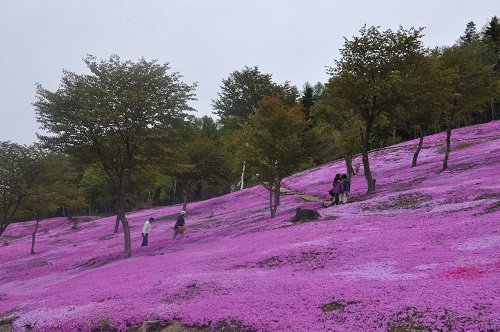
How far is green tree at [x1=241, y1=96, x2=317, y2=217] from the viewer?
106 feet

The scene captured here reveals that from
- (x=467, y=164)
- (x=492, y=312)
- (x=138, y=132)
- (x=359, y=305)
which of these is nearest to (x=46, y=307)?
(x=359, y=305)

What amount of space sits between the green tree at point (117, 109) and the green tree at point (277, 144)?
266 inches

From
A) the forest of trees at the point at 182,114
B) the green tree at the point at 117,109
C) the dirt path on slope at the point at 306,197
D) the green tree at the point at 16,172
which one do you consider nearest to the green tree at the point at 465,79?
the forest of trees at the point at 182,114

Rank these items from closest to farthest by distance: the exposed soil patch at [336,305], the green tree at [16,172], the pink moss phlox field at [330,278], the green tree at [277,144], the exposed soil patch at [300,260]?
the pink moss phlox field at [330,278]
the exposed soil patch at [336,305]
the exposed soil patch at [300,260]
the green tree at [277,144]
the green tree at [16,172]

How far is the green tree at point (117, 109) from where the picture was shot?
87.1 ft

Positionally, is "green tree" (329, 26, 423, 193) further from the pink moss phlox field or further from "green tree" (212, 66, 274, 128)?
"green tree" (212, 66, 274, 128)

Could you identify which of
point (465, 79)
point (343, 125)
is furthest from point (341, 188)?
point (343, 125)

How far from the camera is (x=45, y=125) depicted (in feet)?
92.8

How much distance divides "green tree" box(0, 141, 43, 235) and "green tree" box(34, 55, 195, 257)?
11330mm

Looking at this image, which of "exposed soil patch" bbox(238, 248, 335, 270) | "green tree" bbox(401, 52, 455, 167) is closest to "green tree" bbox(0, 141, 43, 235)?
"exposed soil patch" bbox(238, 248, 335, 270)

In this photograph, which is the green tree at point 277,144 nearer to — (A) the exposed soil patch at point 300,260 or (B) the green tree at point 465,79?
(B) the green tree at point 465,79

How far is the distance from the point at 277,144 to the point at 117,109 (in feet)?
38.7

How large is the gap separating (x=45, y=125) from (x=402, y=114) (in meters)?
30.0

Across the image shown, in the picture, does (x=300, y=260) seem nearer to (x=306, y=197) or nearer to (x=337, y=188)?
(x=337, y=188)
